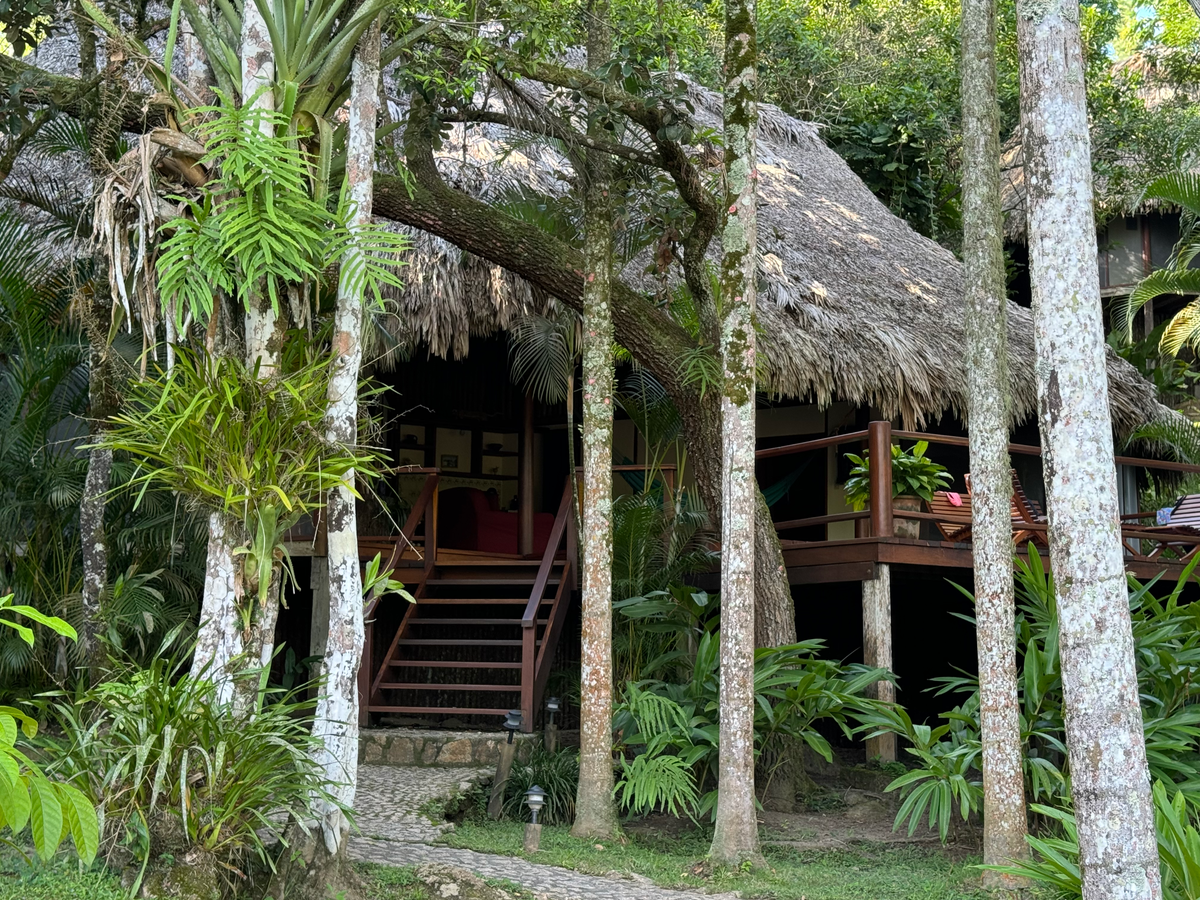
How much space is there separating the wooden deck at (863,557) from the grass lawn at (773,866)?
1.79m

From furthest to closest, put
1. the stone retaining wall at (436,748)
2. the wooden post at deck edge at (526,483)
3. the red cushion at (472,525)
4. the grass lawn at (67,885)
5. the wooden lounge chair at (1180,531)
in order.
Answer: the red cushion at (472,525) < the wooden post at deck edge at (526,483) < the wooden lounge chair at (1180,531) < the stone retaining wall at (436,748) < the grass lawn at (67,885)

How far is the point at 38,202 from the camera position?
613 centimetres

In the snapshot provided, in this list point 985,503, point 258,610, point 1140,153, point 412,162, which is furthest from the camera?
point 1140,153

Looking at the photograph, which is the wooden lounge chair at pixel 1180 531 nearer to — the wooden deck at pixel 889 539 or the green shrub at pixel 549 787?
the wooden deck at pixel 889 539

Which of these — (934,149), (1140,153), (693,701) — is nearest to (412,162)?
(693,701)

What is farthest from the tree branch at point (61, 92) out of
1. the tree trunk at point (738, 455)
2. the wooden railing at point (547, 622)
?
the wooden railing at point (547, 622)

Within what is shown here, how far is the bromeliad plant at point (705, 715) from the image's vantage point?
5340 millimetres

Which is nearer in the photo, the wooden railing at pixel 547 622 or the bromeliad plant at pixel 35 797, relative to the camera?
the bromeliad plant at pixel 35 797

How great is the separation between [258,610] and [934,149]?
11.7m

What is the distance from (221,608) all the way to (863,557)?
13.3 ft

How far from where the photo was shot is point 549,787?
6.05m

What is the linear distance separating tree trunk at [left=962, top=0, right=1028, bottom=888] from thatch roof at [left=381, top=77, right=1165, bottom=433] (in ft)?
4.22

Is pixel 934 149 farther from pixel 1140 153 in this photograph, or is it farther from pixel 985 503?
pixel 985 503

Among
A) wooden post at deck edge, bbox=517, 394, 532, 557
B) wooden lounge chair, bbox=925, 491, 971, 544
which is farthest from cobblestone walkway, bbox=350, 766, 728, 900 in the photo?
wooden lounge chair, bbox=925, 491, 971, 544
